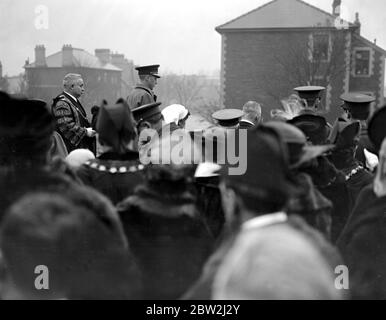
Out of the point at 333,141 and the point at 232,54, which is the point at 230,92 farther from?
the point at 333,141

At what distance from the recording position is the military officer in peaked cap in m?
3.34

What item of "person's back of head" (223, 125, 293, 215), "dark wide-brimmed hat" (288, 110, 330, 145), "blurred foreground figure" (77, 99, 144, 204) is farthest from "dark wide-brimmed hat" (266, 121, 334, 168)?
"blurred foreground figure" (77, 99, 144, 204)

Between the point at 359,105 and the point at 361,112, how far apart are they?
0.25 feet

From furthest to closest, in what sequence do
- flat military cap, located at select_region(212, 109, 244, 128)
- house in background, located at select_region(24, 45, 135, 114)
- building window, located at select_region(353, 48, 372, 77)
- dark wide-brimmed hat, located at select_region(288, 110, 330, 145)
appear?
house in background, located at select_region(24, 45, 135, 114)
building window, located at select_region(353, 48, 372, 77)
flat military cap, located at select_region(212, 109, 244, 128)
dark wide-brimmed hat, located at select_region(288, 110, 330, 145)

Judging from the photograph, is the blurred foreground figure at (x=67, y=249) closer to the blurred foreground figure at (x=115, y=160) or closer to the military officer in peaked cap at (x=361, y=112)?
the blurred foreground figure at (x=115, y=160)

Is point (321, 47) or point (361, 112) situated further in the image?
point (321, 47)

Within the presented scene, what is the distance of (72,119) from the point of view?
4.62 metres

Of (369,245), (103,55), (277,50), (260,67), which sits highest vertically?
(277,50)

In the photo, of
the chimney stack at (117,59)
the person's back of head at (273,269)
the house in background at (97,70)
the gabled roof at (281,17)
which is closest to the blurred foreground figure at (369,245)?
the person's back of head at (273,269)

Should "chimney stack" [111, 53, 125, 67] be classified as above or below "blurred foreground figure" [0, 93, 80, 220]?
above

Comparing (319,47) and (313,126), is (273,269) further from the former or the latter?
(319,47)

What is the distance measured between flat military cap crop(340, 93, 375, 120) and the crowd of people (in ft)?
2.59

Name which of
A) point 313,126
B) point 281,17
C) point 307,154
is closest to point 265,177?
point 307,154

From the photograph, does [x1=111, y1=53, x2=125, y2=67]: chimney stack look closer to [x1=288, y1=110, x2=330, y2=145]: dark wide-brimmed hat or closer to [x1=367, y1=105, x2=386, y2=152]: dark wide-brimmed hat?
[x1=288, y1=110, x2=330, y2=145]: dark wide-brimmed hat
